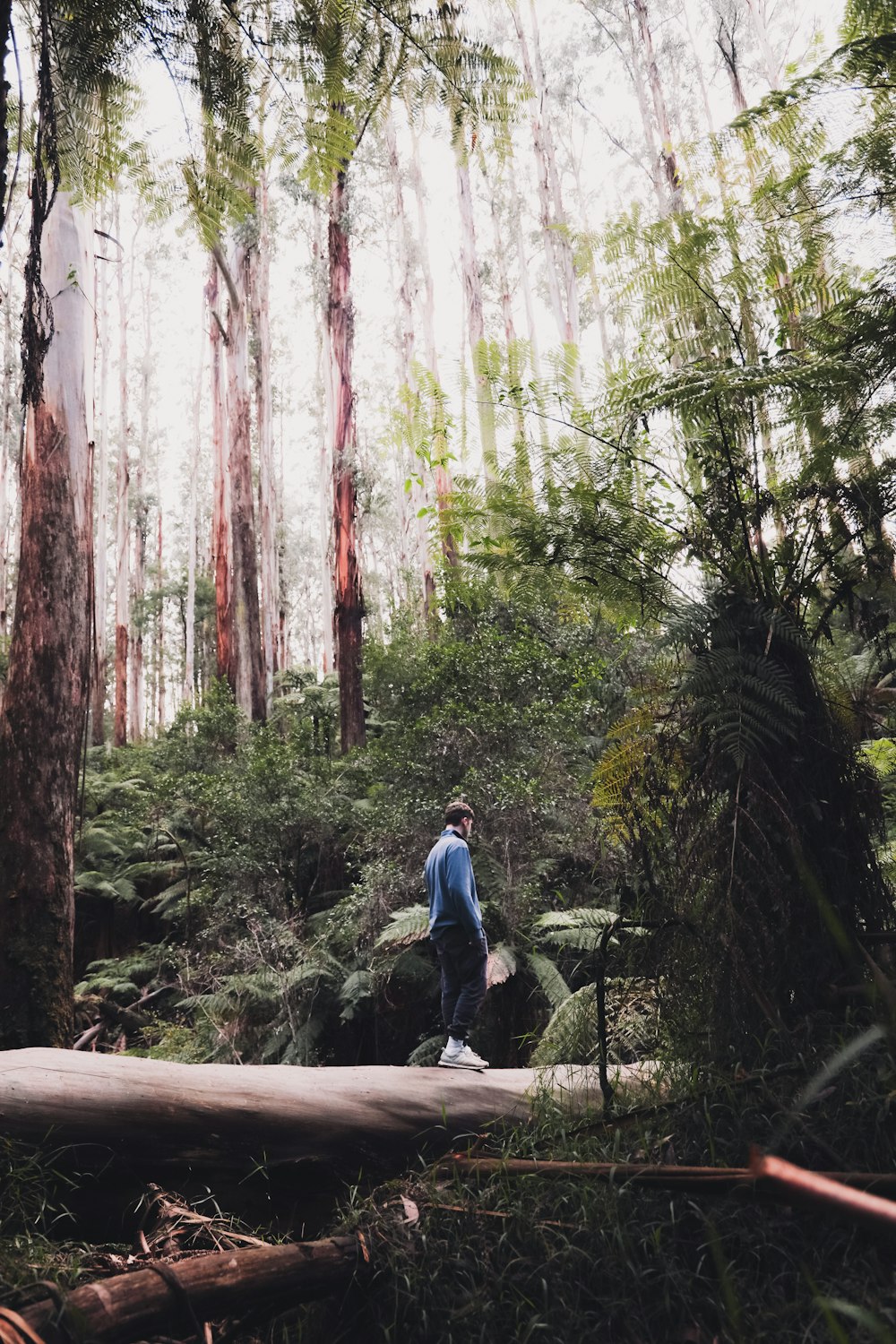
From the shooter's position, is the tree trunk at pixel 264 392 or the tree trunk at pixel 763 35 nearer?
the tree trunk at pixel 763 35

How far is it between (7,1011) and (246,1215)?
262 centimetres

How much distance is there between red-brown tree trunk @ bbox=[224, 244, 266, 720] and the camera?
50.7 feet

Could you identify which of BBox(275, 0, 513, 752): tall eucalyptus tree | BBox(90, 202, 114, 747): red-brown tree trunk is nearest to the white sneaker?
BBox(275, 0, 513, 752): tall eucalyptus tree

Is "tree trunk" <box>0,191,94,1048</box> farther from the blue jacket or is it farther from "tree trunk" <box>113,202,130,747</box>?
"tree trunk" <box>113,202,130,747</box>

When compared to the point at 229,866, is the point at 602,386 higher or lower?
higher

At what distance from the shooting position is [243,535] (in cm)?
1590

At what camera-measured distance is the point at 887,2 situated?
9.03 ft

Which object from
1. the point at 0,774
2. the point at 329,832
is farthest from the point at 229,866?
the point at 0,774

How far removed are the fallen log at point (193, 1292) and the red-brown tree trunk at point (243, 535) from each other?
12.0 meters

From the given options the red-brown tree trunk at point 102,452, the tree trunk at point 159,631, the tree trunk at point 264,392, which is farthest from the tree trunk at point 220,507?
the tree trunk at point 159,631

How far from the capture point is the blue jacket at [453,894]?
5055 mm

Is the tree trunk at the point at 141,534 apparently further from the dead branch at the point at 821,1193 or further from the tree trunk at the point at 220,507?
the dead branch at the point at 821,1193

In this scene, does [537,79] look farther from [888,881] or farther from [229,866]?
[888,881]

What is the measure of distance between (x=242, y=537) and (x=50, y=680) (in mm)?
10413
